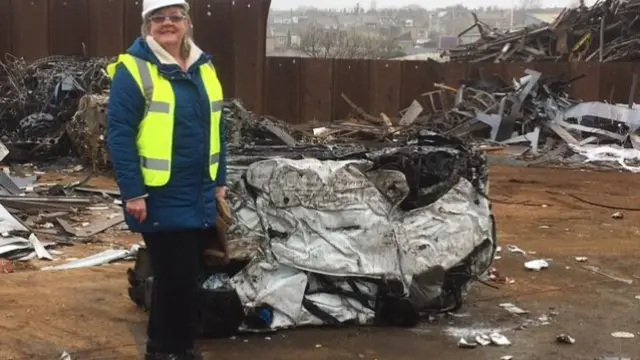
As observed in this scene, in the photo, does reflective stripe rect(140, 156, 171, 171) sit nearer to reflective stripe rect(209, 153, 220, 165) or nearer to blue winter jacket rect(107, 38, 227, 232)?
blue winter jacket rect(107, 38, 227, 232)

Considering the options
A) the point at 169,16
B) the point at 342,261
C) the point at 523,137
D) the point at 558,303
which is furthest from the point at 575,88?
the point at 169,16

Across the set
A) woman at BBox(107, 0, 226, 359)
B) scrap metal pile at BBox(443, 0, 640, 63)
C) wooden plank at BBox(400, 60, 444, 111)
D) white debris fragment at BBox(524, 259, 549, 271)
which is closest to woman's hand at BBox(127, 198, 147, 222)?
woman at BBox(107, 0, 226, 359)

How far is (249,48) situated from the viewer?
18.8 meters

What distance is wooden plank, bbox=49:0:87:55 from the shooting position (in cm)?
1812

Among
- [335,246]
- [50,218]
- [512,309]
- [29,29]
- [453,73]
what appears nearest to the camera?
[335,246]

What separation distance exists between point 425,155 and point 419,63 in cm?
1426

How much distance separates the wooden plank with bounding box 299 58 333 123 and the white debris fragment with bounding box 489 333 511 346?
1431cm

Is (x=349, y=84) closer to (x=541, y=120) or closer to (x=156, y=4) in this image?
(x=541, y=120)

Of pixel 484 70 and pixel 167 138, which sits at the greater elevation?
pixel 167 138

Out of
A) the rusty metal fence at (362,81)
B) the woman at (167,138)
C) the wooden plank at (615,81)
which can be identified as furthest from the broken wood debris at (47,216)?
the wooden plank at (615,81)

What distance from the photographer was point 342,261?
5.43 meters

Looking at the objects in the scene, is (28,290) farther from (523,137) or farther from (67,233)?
(523,137)

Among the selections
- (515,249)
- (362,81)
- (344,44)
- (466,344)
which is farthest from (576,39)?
(344,44)

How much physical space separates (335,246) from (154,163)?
1566mm
